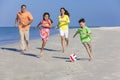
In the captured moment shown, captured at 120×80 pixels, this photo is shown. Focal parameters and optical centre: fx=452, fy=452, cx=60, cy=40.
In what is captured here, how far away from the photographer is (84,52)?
17188mm

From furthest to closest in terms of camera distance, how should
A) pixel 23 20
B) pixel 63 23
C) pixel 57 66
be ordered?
pixel 63 23 < pixel 23 20 < pixel 57 66

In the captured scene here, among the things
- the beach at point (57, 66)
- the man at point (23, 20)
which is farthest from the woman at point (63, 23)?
the man at point (23, 20)

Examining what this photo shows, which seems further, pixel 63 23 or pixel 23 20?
pixel 63 23

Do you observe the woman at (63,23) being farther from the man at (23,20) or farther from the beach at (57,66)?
the man at (23,20)

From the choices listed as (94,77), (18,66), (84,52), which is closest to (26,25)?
(84,52)

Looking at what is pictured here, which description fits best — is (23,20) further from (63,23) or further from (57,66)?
(57,66)

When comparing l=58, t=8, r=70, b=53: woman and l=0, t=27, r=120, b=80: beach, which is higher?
l=58, t=8, r=70, b=53: woman

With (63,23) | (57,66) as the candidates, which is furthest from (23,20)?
(57,66)

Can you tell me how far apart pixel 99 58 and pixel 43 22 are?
2.29 m

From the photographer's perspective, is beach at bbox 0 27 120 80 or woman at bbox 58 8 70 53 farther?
woman at bbox 58 8 70 53

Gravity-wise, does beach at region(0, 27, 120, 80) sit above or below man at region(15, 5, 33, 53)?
below

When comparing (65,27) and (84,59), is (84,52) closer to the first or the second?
(65,27)

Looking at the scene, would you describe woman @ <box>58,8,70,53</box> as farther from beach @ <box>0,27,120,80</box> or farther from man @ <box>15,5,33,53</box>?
man @ <box>15,5,33,53</box>

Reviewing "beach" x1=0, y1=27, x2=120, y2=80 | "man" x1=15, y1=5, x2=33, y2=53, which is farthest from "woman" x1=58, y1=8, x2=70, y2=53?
"man" x1=15, y1=5, x2=33, y2=53
